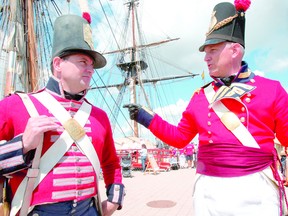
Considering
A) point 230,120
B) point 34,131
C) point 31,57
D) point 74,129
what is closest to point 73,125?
point 74,129

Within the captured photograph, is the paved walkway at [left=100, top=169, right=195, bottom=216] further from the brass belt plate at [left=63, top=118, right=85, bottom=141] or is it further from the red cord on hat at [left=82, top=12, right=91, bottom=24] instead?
the red cord on hat at [left=82, top=12, right=91, bottom=24]

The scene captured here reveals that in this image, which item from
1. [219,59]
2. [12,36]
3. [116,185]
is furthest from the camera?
[12,36]

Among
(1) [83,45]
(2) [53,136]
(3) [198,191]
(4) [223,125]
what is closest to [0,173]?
(2) [53,136]

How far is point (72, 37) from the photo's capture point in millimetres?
1972

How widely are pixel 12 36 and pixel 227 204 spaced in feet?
26.5

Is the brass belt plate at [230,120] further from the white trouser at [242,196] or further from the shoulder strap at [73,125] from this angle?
→ the shoulder strap at [73,125]

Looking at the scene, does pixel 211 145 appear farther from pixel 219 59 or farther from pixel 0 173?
pixel 0 173

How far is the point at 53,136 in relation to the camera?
5.80ft

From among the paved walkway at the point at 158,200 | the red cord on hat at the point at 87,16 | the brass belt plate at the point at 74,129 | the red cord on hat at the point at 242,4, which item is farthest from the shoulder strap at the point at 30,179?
the paved walkway at the point at 158,200

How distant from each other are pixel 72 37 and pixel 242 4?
1.40 meters

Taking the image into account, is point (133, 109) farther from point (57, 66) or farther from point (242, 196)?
point (242, 196)

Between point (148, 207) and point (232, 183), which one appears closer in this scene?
point (232, 183)

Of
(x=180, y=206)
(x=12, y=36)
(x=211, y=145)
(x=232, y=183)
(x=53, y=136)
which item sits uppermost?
(x=12, y=36)

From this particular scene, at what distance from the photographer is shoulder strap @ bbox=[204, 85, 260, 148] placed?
1.99 metres
